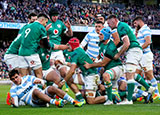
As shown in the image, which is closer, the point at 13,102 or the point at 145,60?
the point at 13,102

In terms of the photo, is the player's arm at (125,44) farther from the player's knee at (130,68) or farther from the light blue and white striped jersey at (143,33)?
the light blue and white striped jersey at (143,33)

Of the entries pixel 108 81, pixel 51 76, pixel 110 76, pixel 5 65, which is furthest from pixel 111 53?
pixel 5 65

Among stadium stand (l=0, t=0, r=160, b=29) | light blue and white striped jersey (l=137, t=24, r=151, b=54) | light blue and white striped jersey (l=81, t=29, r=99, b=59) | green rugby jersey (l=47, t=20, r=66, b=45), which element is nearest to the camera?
light blue and white striped jersey (l=137, t=24, r=151, b=54)

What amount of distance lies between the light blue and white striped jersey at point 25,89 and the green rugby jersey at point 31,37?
1.21m

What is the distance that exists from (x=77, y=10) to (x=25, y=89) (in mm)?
28836

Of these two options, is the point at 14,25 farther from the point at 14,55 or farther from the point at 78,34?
the point at 14,55

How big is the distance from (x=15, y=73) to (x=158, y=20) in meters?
33.8

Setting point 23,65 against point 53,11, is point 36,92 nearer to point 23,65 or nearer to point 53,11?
point 23,65

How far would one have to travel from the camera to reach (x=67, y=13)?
34156 mm

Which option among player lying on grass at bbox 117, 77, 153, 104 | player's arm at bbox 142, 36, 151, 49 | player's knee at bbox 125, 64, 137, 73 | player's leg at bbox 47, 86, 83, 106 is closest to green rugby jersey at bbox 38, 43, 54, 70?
player lying on grass at bbox 117, 77, 153, 104

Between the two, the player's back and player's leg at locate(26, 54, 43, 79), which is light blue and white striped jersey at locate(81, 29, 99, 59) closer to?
player's leg at locate(26, 54, 43, 79)

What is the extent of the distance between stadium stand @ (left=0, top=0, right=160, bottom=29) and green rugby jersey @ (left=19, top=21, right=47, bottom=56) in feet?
70.0

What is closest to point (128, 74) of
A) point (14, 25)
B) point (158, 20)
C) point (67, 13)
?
point (14, 25)

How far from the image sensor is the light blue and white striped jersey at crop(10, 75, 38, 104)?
7531mm
